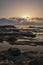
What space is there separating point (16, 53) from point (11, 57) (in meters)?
0.56

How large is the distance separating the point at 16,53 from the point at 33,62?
1316mm

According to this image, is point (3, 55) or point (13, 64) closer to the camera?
point (13, 64)

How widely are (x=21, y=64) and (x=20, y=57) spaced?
2.83ft

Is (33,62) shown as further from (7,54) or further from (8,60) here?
(7,54)

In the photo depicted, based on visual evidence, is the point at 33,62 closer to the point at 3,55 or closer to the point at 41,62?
the point at 41,62

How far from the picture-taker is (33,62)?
253 inches

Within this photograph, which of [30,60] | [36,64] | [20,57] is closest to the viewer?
[36,64]

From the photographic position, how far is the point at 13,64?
20.6 feet

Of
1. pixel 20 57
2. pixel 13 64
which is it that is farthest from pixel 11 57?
pixel 13 64

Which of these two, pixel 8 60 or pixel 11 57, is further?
pixel 11 57

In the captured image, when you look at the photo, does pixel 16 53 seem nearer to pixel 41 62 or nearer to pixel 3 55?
pixel 3 55

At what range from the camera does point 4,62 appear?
21.0 feet

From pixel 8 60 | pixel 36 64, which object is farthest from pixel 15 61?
pixel 36 64

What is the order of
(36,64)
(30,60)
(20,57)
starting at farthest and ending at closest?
(20,57) < (30,60) < (36,64)
